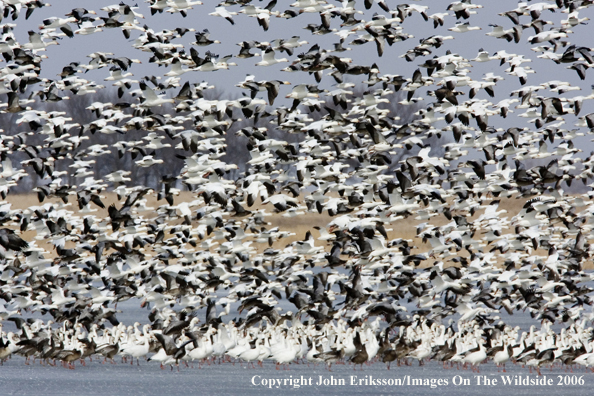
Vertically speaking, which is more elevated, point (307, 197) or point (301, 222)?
point (307, 197)

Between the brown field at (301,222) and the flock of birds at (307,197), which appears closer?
the flock of birds at (307,197)

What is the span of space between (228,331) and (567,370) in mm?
8148

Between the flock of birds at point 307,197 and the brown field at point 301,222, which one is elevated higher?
the flock of birds at point 307,197

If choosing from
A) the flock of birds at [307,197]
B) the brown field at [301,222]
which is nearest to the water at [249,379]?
the flock of birds at [307,197]

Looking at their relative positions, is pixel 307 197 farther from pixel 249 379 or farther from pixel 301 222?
pixel 301 222

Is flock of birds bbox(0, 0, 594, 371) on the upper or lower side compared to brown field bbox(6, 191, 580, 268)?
upper

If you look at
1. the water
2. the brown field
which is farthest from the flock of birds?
the brown field

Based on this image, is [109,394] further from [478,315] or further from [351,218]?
[478,315]

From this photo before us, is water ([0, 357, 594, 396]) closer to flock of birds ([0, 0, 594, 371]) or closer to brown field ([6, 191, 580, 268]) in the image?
flock of birds ([0, 0, 594, 371])

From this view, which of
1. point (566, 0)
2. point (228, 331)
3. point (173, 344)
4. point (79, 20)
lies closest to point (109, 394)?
point (173, 344)

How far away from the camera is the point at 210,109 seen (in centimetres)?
2089

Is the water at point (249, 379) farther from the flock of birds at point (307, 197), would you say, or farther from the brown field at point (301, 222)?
the brown field at point (301, 222)

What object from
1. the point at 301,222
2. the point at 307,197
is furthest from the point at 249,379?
the point at 301,222

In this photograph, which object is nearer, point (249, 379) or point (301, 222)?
point (249, 379)
